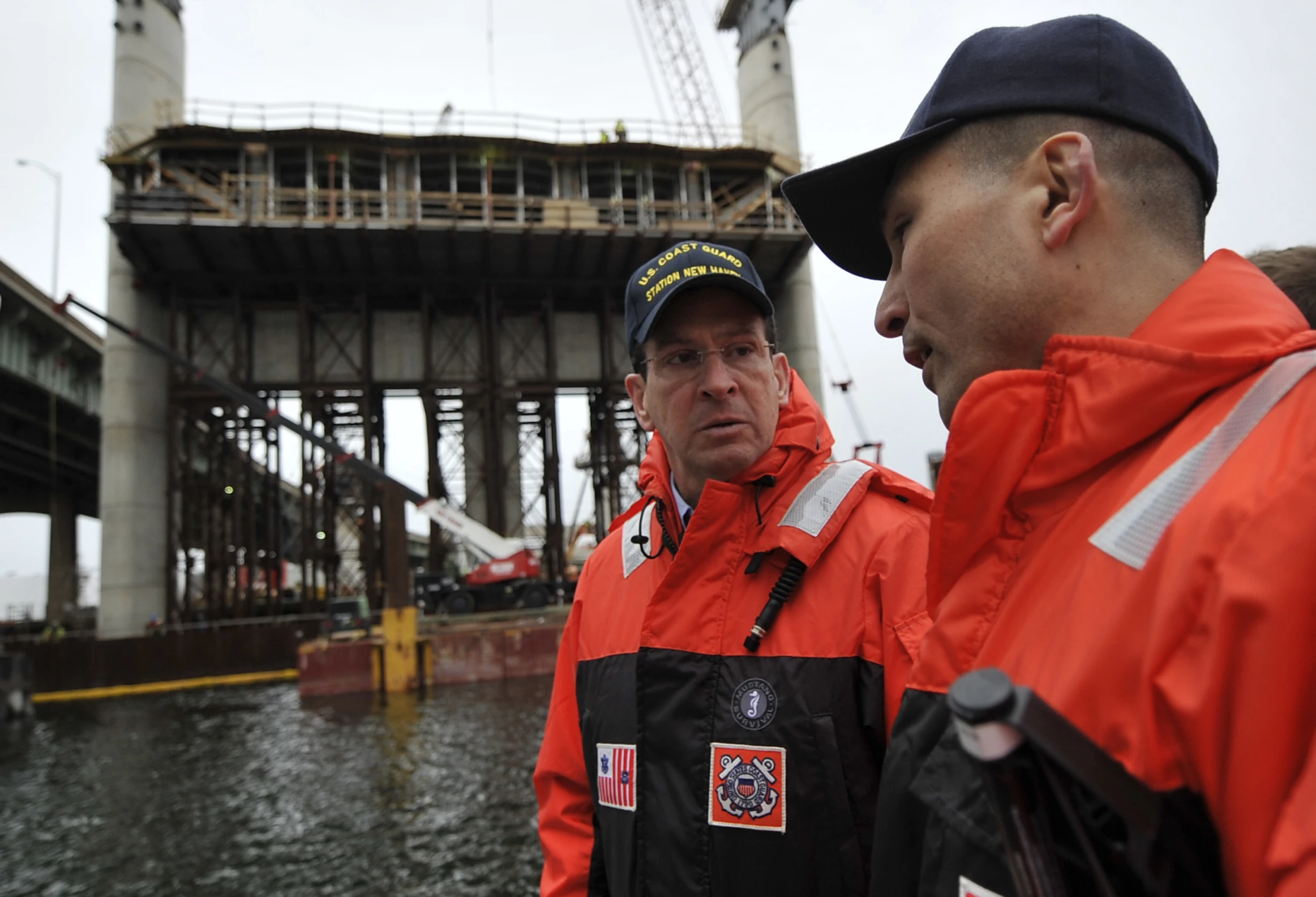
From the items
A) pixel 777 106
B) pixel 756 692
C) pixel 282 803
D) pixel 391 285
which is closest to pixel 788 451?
pixel 756 692

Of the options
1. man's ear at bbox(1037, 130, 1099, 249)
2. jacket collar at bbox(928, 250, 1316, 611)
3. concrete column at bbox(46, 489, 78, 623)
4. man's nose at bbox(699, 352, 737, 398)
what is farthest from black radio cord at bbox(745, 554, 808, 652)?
concrete column at bbox(46, 489, 78, 623)

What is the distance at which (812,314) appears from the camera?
2883cm

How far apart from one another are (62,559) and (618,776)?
58878mm

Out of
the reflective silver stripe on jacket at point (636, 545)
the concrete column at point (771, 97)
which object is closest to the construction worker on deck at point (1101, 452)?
the reflective silver stripe on jacket at point (636, 545)

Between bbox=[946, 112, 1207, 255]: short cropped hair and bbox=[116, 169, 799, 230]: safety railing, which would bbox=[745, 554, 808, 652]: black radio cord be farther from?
bbox=[116, 169, 799, 230]: safety railing

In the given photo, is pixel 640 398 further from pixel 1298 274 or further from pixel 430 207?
pixel 430 207

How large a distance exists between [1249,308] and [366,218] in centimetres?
2623

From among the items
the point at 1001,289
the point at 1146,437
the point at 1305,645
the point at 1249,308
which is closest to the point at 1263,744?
the point at 1305,645

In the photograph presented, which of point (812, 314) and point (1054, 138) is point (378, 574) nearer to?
point (812, 314)

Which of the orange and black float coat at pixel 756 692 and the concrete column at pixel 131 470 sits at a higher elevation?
the concrete column at pixel 131 470

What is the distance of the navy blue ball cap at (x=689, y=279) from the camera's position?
2432mm

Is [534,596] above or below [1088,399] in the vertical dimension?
below

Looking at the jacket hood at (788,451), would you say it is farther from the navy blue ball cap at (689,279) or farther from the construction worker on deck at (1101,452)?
the construction worker on deck at (1101,452)

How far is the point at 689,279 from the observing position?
2.43 metres
